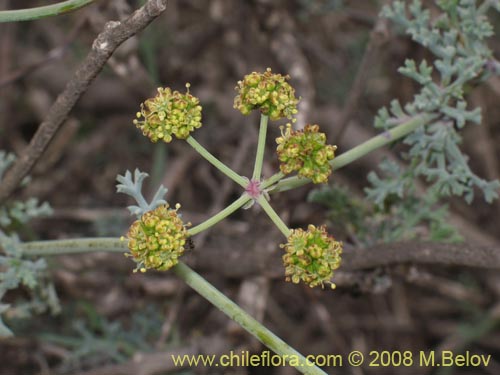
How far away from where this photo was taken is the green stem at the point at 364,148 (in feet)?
6.54

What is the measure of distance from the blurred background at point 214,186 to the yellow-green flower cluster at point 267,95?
102cm

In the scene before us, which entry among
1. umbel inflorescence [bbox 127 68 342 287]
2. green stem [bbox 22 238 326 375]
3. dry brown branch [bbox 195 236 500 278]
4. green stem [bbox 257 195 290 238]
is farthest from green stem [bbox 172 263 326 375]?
dry brown branch [bbox 195 236 500 278]

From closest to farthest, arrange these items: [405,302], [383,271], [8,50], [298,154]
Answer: [298,154], [383,271], [8,50], [405,302]

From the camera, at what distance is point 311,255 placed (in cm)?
180

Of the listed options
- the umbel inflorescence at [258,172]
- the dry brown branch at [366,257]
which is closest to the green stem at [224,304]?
the umbel inflorescence at [258,172]

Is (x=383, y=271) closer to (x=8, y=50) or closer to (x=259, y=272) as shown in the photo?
(x=259, y=272)

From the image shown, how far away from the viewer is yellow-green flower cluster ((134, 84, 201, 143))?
1892 millimetres

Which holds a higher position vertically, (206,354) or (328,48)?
(328,48)

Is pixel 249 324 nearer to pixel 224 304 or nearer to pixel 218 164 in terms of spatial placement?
pixel 224 304

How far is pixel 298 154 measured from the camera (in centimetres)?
187

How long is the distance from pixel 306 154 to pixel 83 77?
0.74 m

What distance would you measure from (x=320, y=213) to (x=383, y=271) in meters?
1.05

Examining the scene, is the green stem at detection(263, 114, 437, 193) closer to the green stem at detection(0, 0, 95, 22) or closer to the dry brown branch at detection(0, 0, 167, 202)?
the dry brown branch at detection(0, 0, 167, 202)

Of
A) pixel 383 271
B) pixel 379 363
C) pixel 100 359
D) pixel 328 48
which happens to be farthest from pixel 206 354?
pixel 328 48
